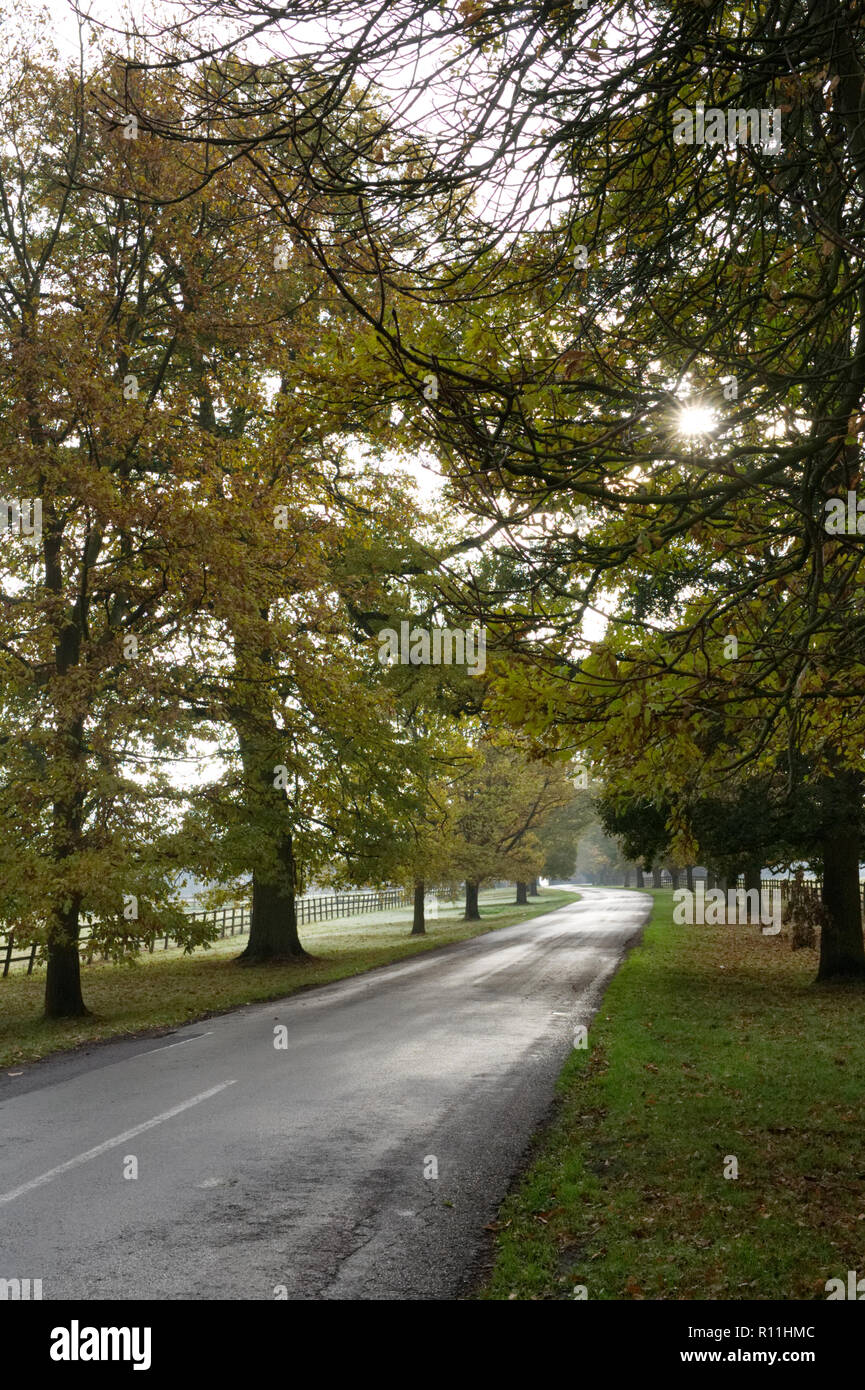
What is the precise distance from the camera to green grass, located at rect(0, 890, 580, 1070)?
→ 1337cm

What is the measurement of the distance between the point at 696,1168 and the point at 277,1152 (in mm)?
2912

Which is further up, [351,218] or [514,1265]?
[351,218]

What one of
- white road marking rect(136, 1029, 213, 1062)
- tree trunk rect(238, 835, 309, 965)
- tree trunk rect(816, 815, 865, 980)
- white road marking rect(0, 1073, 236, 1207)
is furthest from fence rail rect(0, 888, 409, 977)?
white road marking rect(0, 1073, 236, 1207)

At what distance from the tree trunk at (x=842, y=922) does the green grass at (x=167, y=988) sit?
916 centimetres

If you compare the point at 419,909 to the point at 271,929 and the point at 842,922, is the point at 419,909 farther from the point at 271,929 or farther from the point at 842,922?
the point at 842,922

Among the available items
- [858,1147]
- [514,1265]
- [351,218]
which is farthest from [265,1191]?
[351,218]

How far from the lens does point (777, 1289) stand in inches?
186

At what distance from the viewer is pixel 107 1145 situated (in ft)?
24.1

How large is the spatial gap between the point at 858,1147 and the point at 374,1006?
8709 mm

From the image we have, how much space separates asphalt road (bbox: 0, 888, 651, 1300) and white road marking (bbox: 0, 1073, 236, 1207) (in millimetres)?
25

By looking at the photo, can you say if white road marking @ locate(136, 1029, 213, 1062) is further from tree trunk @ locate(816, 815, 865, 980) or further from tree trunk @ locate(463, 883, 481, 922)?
tree trunk @ locate(463, 883, 481, 922)

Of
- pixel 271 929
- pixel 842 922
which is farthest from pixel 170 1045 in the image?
pixel 271 929
